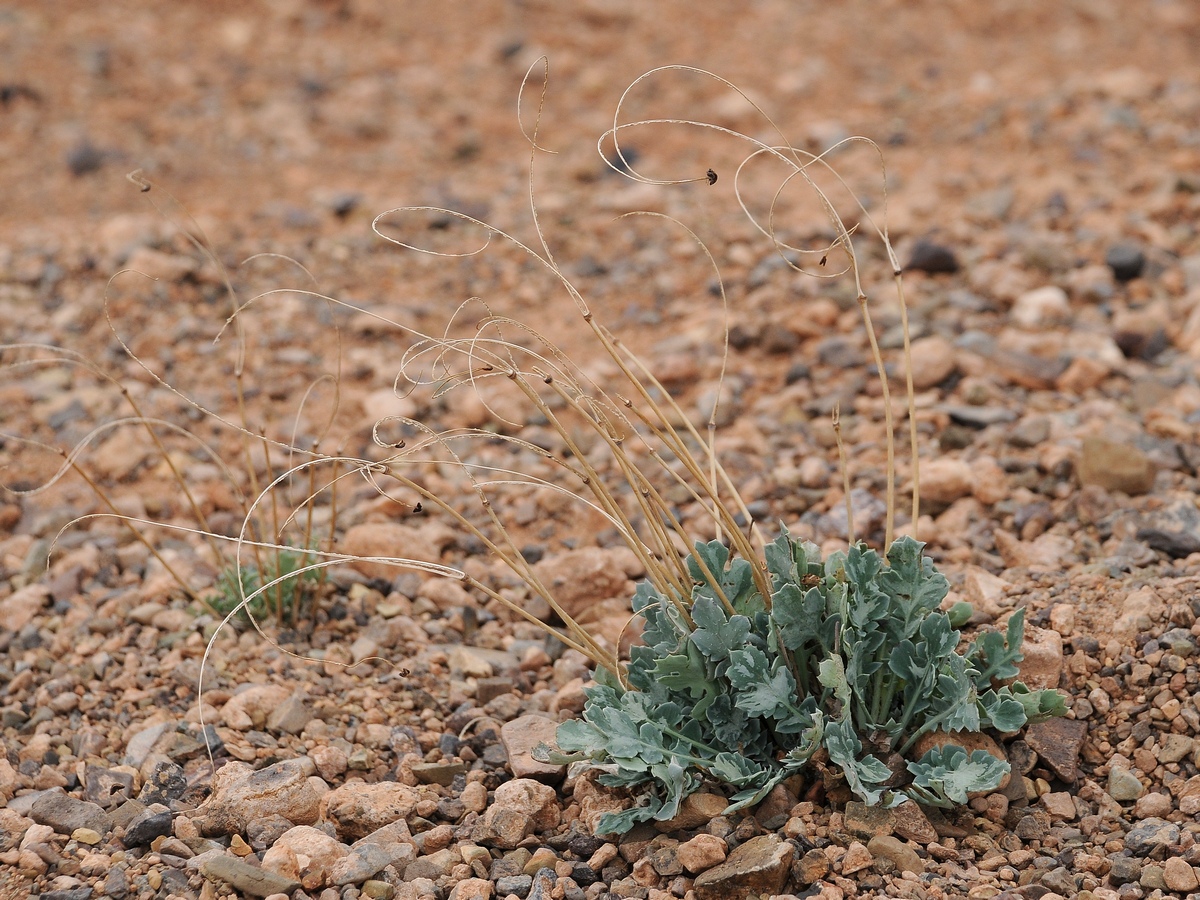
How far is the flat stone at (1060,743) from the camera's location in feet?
7.71

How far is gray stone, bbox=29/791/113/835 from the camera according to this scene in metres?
2.38

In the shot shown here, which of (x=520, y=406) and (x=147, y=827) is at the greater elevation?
(x=520, y=406)

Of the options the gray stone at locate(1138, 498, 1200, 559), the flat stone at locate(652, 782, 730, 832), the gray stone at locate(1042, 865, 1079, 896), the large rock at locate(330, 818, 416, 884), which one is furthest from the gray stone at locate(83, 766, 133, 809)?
the gray stone at locate(1138, 498, 1200, 559)

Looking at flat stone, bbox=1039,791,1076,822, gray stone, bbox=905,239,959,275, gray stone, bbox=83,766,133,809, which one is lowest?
gray stone, bbox=83,766,133,809

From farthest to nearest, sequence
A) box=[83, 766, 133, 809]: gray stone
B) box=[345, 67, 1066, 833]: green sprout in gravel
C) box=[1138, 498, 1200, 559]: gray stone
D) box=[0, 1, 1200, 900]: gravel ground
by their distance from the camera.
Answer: box=[1138, 498, 1200, 559]: gray stone < box=[83, 766, 133, 809]: gray stone < box=[0, 1, 1200, 900]: gravel ground < box=[345, 67, 1066, 833]: green sprout in gravel

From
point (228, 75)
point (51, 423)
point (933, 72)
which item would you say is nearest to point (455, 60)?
point (228, 75)

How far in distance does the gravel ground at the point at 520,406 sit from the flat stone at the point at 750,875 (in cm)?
1

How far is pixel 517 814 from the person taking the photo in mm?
2357

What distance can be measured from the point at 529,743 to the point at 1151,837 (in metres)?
1.24

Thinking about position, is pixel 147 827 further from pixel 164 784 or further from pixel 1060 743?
pixel 1060 743

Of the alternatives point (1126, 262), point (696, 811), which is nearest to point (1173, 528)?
point (696, 811)

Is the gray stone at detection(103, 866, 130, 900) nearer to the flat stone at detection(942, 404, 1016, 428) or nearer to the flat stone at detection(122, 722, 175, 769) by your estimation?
the flat stone at detection(122, 722, 175, 769)

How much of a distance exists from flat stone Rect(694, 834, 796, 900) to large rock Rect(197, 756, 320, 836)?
82cm

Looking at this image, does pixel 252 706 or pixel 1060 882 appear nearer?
pixel 1060 882
